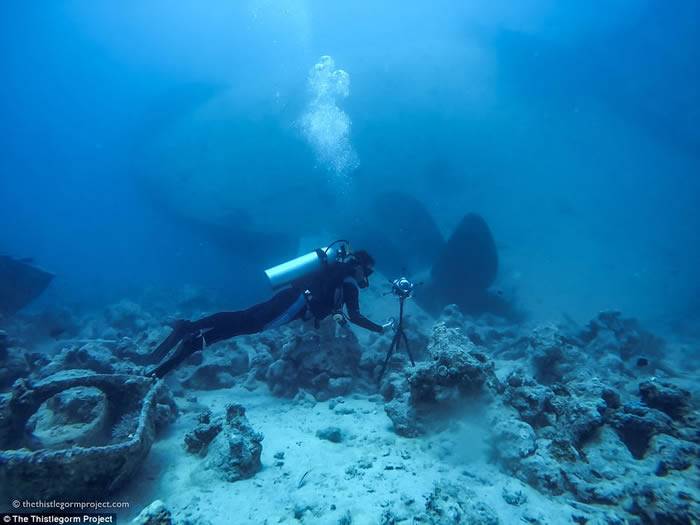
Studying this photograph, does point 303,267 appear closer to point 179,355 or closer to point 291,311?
point 291,311

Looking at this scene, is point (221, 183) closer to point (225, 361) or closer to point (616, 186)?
point (225, 361)

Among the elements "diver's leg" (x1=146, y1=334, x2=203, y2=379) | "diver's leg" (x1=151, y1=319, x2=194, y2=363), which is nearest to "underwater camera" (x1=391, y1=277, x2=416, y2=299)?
"diver's leg" (x1=146, y1=334, x2=203, y2=379)

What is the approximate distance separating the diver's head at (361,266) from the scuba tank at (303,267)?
0.21 m

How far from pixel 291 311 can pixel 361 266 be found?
1620mm

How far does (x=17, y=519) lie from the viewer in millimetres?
3064

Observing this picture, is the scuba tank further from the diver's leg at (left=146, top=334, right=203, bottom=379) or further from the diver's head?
the diver's leg at (left=146, top=334, right=203, bottom=379)

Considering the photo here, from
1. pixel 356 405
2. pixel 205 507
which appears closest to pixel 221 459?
pixel 205 507

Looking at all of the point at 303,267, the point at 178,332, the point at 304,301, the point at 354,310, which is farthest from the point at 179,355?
the point at 354,310

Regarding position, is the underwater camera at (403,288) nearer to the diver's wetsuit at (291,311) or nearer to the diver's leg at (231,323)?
the diver's wetsuit at (291,311)

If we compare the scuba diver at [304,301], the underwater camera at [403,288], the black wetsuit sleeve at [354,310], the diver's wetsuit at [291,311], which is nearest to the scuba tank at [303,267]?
the scuba diver at [304,301]

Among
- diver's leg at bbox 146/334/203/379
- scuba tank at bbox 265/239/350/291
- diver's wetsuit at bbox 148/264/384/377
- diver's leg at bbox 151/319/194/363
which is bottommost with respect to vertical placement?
diver's leg at bbox 146/334/203/379

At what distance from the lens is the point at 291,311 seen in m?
6.85

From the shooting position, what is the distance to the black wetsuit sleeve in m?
6.69

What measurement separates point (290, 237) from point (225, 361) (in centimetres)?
1919
